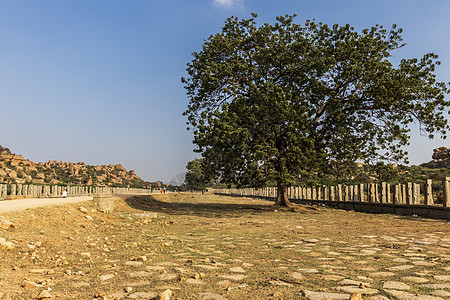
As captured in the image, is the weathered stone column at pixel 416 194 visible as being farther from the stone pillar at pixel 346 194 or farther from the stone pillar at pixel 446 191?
the stone pillar at pixel 346 194

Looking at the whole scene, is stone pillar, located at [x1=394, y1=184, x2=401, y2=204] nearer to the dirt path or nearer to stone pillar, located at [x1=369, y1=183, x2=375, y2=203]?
stone pillar, located at [x1=369, y1=183, x2=375, y2=203]

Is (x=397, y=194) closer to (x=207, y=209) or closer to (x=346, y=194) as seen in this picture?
(x=346, y=194)

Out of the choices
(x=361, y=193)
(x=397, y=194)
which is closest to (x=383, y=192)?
(x=397, y=194)

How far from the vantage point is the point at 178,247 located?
7055 millimetres

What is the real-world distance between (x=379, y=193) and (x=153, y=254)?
16418mm

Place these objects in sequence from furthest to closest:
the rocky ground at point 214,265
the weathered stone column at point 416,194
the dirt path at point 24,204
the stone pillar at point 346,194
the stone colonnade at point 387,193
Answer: the stone pillar at point 346,194 → the weathered stone column at point 416,194 → the stone colonnade at point 387,193 → the dirt path at point 24,204 → the rocky ground at point 214,265

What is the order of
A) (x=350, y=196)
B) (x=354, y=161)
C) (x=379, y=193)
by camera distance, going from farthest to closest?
(x=350, y=196)
(x=354, y=161)
(x=379, y=193)

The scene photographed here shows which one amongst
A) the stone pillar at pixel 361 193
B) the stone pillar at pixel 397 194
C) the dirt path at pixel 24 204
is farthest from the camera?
the stone pillar at pixel 361 193

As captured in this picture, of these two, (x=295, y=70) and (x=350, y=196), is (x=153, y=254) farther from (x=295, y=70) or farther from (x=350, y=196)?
(x=350, y=196)

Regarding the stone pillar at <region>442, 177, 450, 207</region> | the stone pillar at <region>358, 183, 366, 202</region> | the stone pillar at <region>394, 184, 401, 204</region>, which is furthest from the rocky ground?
the stone pillar at <region>358, 183, 366, 202</region>

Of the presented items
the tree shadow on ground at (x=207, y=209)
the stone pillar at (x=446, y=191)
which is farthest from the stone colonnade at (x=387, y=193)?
the tree shadow on ground at (x=207, y=209)

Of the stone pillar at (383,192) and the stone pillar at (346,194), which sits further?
the stone pillar at (346,194)

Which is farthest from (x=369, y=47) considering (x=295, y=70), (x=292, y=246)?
(x=292, y=246)

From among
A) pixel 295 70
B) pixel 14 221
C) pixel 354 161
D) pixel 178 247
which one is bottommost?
pixel 178 247
